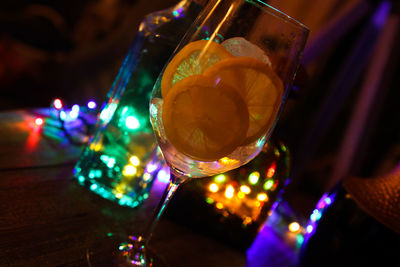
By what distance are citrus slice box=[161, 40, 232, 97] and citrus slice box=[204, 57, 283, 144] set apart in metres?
0.02

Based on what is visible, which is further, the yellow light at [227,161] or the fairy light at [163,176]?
the fairy light at [163,176]

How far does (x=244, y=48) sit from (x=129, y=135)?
29 cm

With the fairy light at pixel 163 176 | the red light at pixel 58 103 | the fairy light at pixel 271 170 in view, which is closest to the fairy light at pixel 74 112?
the red light at pixel 58 103

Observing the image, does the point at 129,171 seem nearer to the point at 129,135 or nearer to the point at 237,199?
the point at 129,135

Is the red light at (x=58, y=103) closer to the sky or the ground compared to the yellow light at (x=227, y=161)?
closer to the ground

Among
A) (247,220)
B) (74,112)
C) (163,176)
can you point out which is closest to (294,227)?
(247,220)

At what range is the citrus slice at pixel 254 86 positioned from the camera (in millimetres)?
336

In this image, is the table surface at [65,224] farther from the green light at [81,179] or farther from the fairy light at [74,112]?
the fairy light at [74,112]

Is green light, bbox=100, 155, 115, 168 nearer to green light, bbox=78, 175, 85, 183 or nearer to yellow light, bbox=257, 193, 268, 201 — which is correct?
green light, bbox=78, 175, 85, 183

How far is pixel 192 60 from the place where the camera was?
14.1 inches

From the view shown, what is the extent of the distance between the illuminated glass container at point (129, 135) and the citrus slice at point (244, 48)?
0.21m

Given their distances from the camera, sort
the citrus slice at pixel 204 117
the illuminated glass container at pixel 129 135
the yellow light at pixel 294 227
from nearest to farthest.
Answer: the citrus slice at pixel 204 117
the illuminated glass container at pixel 129 135
the yellow light at pixel 294 227

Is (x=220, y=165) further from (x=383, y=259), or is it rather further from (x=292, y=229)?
(x=292, y=229)

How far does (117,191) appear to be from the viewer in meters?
0.56
